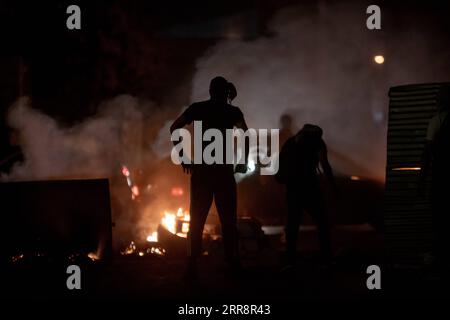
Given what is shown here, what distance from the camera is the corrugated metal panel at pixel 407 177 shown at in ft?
25.3

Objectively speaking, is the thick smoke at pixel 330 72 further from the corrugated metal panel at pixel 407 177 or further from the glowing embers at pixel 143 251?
the corrugated metal panel at pixel 407 177

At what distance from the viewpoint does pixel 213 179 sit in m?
7.25

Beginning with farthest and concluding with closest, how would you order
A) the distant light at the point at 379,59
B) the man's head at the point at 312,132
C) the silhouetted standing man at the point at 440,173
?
1. the distant light at the point at 379,59
2. the man's head at the point at 312,132
3. the silhouetted standing man at the point at 440,173

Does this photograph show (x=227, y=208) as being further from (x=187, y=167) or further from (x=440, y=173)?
(x=440, y=173)

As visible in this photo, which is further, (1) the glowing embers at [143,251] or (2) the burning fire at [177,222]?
(2) the burning fire at [177,222]

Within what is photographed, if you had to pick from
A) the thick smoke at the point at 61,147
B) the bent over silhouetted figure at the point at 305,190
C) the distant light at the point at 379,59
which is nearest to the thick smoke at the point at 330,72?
the distant light at the point at 379,59

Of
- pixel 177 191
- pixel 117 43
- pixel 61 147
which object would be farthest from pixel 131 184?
pixel 117 43

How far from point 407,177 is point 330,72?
33.3 feet

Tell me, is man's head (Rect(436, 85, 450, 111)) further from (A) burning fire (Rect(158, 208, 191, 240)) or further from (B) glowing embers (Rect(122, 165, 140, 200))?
(B) glowing embers (Rect(122, 165, 140, 200))

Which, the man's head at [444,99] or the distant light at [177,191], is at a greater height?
the man's head at [444,99]

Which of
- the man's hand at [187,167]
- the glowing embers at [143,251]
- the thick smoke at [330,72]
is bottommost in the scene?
the glowing embers at [143,251]

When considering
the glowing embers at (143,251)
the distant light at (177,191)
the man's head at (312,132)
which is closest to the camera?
the man's head at (312,132)

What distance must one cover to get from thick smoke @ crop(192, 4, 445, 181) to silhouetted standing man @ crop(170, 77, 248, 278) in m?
8.39

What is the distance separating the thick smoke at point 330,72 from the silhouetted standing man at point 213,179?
839cm
